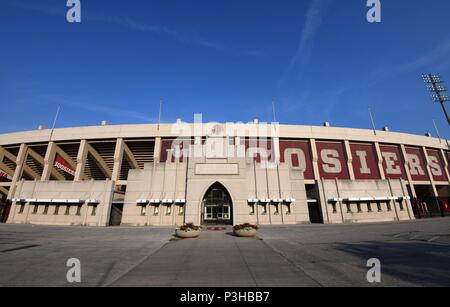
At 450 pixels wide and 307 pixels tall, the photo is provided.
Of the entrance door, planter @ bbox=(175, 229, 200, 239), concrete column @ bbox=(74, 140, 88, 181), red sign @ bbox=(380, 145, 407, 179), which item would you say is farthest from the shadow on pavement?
concrete column @ bbox=(74, 140, 88, 181)

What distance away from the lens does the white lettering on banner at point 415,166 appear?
51.8m

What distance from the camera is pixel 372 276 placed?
24.4 feet

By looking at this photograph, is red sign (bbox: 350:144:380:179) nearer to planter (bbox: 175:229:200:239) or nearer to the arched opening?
the arched opening

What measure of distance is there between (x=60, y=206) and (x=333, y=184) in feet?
145

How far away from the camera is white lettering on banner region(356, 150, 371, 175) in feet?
156

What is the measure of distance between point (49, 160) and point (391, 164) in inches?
2996

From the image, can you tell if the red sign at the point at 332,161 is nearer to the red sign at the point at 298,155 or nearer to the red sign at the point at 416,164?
the red sign at the point at 298,155

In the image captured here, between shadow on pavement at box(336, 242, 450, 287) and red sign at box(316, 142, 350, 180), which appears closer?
shadow on pavement at box(336, 242, 450, 287)

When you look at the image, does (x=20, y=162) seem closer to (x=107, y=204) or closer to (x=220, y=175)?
(x=107, y=204)

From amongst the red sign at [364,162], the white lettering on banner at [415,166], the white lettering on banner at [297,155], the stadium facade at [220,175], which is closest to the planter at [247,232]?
the stadium facade at [220,175]

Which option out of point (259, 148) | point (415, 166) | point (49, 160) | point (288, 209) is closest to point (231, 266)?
point (288, 209)

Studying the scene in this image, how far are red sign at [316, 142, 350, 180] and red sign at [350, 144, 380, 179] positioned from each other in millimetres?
2780

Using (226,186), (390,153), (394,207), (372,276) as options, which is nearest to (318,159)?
(394,207)
